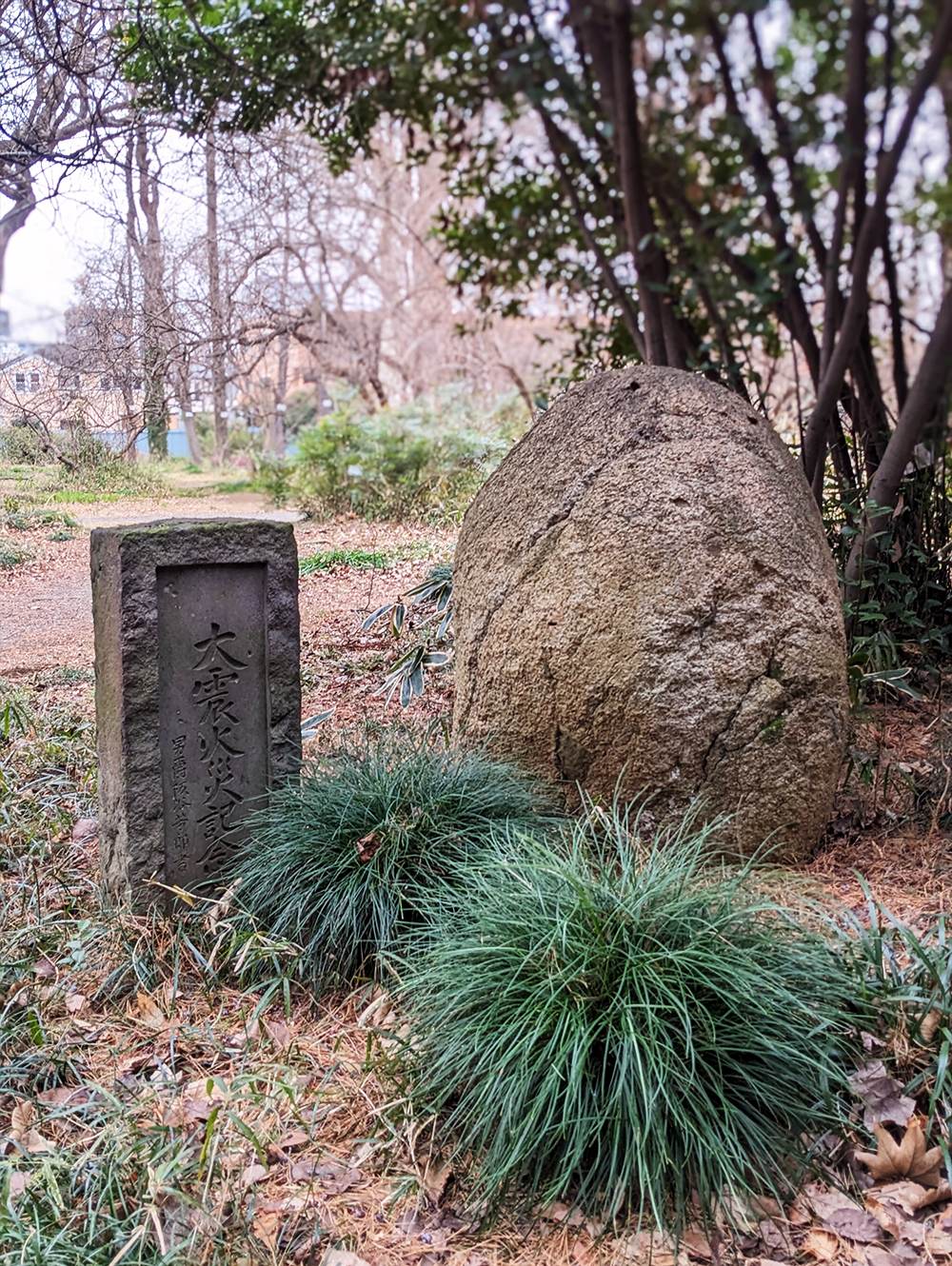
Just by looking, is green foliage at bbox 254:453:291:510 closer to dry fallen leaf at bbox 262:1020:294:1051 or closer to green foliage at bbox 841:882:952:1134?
dry fallen leaf at bbox 262:1020:294:1051

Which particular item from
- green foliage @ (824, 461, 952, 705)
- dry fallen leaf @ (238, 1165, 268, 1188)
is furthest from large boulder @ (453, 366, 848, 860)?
dry fallen leaf @ (238, 1165, 268, 1188)

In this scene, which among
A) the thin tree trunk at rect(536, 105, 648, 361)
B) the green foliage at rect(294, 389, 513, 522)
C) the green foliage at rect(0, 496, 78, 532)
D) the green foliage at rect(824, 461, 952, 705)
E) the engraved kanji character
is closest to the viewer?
the thin tree trunk at rect(536, 105, 648, 361)

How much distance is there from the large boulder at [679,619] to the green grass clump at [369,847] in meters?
0.25

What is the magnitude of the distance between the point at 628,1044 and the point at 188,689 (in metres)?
1.68

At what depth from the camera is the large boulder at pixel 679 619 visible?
2.52 metres

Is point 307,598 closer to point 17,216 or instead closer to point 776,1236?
point 17,216

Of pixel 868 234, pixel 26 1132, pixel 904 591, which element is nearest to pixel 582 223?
pixel 868 234

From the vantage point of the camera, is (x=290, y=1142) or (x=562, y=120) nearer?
(x=562, y=120)

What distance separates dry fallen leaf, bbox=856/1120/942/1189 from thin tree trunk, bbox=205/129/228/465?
3220 millimetres

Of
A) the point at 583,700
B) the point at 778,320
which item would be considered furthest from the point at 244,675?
the point at 778,320

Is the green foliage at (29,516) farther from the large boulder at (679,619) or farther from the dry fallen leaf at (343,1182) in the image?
the dry fallen leaf at (343,1182)

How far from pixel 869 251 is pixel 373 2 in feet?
3.13

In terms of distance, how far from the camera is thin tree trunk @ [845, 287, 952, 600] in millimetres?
1167

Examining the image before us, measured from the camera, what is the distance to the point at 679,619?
2.51 meters
